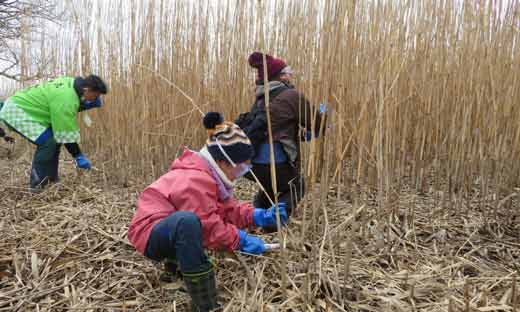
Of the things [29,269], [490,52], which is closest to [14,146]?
[29,269]

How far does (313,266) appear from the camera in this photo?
981mm

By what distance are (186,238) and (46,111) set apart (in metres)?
1.67

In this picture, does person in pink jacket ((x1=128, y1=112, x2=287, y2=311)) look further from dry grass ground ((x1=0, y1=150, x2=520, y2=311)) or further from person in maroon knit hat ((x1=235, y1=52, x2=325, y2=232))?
person in maroon knit hat ((x1=235, y1=52, x2=325, y2=232))

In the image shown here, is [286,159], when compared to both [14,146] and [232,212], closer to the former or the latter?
[232,212]

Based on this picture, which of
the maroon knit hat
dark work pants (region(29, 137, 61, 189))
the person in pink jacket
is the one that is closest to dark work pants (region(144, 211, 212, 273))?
the person in pink jacket

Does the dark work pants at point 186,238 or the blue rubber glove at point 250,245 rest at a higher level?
the dark work pants at point 186,238

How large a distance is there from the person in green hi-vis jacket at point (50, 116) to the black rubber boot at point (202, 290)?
1.46m

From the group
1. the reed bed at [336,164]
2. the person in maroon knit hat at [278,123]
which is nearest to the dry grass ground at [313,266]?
the reed bed at [336,164]

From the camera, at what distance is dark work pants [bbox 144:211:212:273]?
2.92ft

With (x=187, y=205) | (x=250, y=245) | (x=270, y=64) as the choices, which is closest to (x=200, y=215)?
(x=187, y=205)

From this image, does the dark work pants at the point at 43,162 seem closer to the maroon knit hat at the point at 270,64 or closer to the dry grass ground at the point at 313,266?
the dry grass ground at the point at 313,266

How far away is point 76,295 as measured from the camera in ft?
3.47

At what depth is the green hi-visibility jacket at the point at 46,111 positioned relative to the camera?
2.00m

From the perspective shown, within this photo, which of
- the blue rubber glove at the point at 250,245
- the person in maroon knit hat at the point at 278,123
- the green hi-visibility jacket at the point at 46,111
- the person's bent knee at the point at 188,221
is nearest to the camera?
the person's bent knee at the point at 188,221
